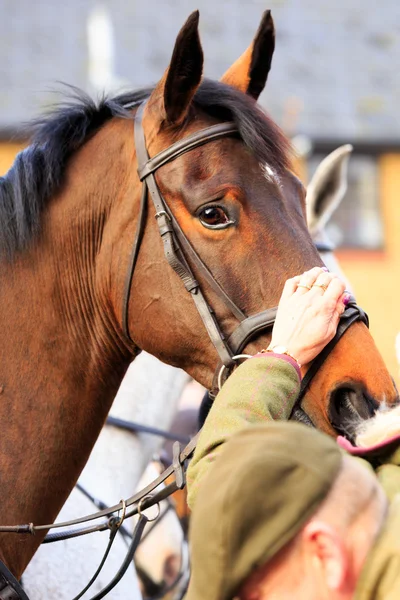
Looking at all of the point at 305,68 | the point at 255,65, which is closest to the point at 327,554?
the point at 255,65

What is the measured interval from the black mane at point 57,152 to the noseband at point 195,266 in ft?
0.28

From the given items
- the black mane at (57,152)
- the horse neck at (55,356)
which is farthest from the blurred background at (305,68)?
the horse neck at (55,356)

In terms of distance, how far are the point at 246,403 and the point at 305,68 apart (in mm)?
18011

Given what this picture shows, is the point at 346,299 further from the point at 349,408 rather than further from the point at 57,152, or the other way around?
the point at 57,152

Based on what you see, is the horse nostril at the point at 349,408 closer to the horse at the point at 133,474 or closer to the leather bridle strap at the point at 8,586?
the leather bridle strap at the point at 8,586

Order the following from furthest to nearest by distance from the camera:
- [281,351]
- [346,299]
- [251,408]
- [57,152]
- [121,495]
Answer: [121,495] → [57,152] → [346,299] → [281,351] → [251,408]

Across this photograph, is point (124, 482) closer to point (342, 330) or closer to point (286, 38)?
point (342, 330)

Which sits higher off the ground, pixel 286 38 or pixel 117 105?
pixel 286 38

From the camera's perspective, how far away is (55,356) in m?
2.85

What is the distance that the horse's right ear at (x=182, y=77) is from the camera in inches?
108

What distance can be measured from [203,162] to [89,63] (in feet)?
56.6

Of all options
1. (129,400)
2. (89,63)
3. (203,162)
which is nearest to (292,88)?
(89,63)

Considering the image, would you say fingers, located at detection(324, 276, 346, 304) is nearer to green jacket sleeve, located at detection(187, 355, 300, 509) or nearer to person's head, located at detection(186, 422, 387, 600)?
green jacket sleeve, located at detection(187, 355, 300, 509)

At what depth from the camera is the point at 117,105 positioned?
3137 millimetres
